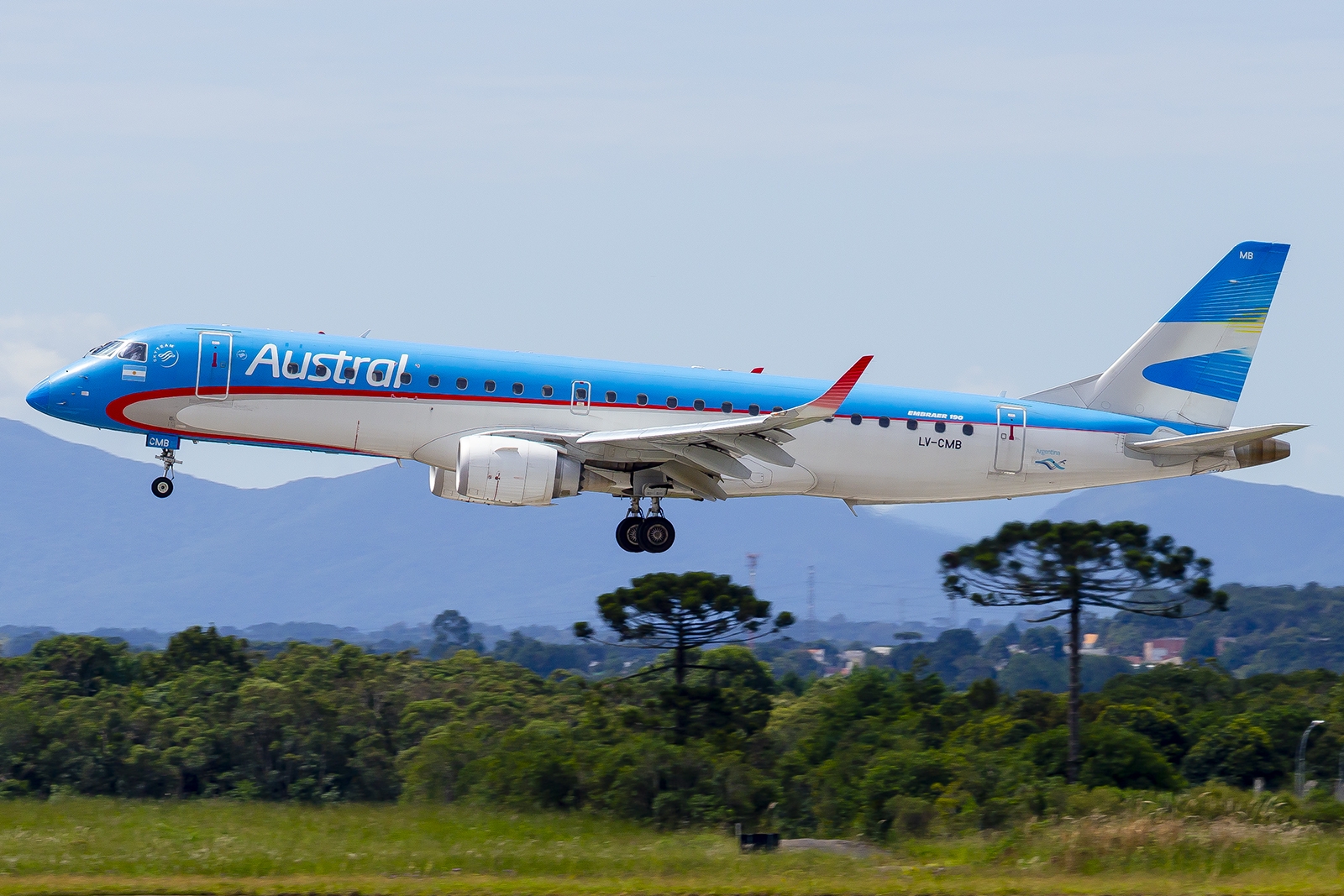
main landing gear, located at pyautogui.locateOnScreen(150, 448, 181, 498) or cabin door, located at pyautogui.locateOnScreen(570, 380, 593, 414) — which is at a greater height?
cabin door, located at pyautogui.locateOnScreen(570, 380, 593, 414)

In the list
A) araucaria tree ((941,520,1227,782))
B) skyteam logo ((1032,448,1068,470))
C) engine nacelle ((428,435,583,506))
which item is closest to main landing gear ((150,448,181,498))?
engine nacelle ((428,435,583,506))

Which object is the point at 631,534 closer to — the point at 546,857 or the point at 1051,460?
the point at 1051,460

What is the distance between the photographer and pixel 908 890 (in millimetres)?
22000

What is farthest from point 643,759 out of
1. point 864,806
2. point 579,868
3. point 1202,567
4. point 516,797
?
point 1202,567

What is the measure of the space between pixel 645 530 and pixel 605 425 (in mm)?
3127

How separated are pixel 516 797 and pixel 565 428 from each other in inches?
313

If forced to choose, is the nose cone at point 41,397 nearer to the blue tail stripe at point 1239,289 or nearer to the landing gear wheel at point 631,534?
the landing gear wheel at point 631,534

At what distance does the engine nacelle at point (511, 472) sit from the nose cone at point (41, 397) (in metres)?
8.79

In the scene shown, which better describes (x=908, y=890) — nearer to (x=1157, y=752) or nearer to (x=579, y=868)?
(x=579, y=868)

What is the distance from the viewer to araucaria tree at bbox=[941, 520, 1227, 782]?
69.9 meters

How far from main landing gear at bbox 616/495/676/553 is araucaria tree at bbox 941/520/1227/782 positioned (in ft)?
121

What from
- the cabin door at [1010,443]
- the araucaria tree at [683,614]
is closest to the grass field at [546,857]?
the cabin door at [1010,443]

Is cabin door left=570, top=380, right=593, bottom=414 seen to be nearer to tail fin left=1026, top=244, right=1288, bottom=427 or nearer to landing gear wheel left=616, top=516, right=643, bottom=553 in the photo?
landing gear wheel left=616, top=516, right=643, bottom=553

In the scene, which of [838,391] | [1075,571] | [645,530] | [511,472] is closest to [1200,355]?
[838,391]
